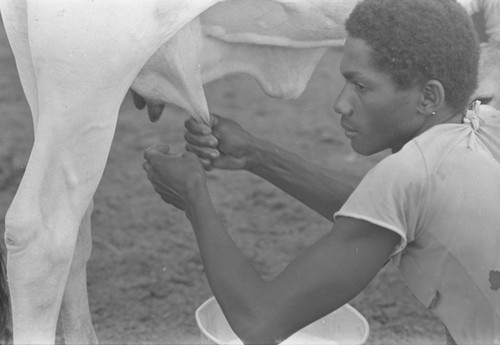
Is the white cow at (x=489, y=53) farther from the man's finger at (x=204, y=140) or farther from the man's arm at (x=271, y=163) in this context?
the man's finger at (x=204, y=140)

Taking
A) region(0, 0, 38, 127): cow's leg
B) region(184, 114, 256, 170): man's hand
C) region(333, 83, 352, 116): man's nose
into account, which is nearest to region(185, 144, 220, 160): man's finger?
region(184, 114, 256, 170): man's hand

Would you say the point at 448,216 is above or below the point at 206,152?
above

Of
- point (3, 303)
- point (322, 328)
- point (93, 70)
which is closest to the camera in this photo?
point (93, 70)

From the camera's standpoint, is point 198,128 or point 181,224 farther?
point 181,224

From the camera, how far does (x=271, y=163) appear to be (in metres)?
2.43

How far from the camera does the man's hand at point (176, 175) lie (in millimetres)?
2018

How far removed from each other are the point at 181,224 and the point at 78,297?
142 centimetres

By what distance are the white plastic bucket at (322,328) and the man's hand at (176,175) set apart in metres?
0.55

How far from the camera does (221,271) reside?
184 cm

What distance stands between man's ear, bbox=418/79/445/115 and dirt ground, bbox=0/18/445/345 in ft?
3.25

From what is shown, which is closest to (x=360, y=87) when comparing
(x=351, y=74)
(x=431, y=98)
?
(x=351, y=74)

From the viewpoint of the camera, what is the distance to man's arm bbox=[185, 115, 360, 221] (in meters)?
2.36

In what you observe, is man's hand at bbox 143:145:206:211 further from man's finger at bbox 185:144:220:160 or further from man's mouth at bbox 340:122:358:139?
man's mouth at bbox 340:122:358:139

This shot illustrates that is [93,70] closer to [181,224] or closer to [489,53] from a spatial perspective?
[489,53]
